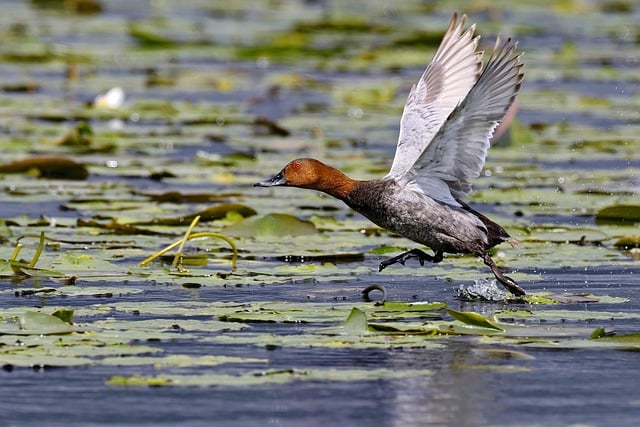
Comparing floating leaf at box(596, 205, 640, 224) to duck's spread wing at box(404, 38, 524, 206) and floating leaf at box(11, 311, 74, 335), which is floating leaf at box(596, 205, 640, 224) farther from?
floating leaf at box(11, 311, 74, 335)

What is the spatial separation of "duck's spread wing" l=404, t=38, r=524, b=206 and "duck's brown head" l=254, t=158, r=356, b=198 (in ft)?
1.19

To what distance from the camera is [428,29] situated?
24125mm

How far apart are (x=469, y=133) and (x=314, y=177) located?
2.92 ft

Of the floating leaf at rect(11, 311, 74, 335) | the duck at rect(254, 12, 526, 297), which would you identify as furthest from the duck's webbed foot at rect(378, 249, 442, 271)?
the floating leaf at rect(11, 311, 74, 335)

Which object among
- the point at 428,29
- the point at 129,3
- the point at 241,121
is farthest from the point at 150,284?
the point at 129,3

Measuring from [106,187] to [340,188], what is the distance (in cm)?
393

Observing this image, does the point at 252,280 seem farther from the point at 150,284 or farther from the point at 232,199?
the point at 232,199

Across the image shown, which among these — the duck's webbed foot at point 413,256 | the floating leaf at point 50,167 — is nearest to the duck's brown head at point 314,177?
the duck's webbed foot at point 413,256

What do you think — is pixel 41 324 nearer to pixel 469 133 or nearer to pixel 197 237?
pixel 197 237

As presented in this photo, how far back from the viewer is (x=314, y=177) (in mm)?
7848

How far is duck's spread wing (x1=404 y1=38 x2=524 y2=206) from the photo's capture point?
7.36m

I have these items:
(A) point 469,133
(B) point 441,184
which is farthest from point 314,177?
(A) point 469,133

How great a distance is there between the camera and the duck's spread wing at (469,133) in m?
7.36

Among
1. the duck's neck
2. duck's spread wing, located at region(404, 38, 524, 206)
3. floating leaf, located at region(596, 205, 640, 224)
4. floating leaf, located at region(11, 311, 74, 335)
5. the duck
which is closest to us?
floating leaf, located at region(11, 311, 74, 335)
